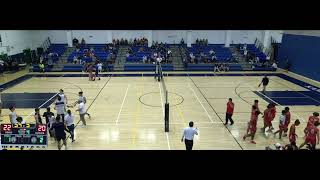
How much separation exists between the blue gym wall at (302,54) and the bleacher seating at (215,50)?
631cm

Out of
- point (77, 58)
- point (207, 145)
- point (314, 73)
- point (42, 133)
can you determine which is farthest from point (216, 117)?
point (77, 58)

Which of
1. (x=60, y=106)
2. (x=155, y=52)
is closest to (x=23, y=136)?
(x=60, y=106)

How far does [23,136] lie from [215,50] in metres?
30.4

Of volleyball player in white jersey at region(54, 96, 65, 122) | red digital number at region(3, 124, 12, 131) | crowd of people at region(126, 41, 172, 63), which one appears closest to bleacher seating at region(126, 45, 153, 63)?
crowd of people at region(126, 41, 172, 63)

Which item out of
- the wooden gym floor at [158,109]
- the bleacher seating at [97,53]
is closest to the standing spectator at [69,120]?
the wooden gym floor at [158,109]

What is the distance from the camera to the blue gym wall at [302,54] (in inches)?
990

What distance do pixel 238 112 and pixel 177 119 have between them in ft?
12.5

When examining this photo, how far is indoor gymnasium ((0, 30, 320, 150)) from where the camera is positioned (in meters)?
11.3

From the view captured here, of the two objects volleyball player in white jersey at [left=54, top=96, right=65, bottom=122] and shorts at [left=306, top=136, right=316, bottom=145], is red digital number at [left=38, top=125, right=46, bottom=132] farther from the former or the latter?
shorts at [left=306, top=136, right=316, bottom=145]

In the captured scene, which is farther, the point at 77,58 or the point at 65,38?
the point at 65,38

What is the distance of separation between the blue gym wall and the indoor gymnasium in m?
0.10

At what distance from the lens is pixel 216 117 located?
15070mm
